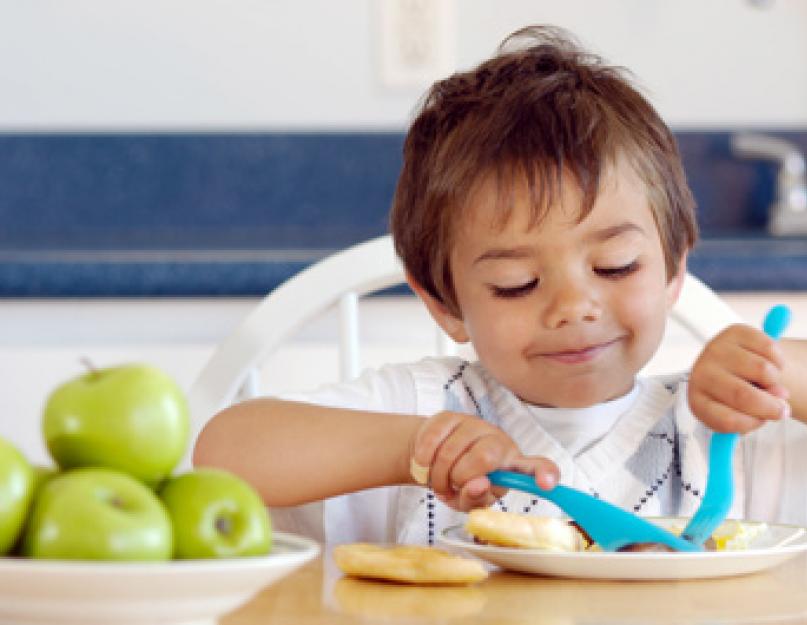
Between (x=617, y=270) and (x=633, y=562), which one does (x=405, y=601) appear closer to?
(x=633, y=562)

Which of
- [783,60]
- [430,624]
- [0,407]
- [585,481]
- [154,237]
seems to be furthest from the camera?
[783,60]

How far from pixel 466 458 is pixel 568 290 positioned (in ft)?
0.85

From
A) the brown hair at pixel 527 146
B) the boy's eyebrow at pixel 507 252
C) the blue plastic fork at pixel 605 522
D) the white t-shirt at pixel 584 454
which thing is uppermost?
the brown hair at pixel 527 146

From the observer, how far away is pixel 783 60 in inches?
99.0

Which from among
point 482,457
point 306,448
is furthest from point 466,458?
point 306,448

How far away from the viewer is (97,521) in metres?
0.51

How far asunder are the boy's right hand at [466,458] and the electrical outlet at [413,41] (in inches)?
60.1

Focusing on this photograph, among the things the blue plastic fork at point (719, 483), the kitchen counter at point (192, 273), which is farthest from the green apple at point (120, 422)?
the kitchen counter at point (192, 273)

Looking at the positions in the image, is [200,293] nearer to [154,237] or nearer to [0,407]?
[0,407]

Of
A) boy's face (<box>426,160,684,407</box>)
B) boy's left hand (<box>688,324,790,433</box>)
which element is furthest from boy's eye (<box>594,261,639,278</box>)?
boy's left hand (<box>688,324,790,433</box>)

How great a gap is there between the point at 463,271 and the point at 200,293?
61 cm

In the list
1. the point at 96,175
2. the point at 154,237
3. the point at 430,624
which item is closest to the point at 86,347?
the point at 154,237

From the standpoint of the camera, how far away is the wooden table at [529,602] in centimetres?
71

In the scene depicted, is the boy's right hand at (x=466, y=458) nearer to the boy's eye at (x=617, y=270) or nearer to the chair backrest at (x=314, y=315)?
the boy's eye at (x=617, y=270)
